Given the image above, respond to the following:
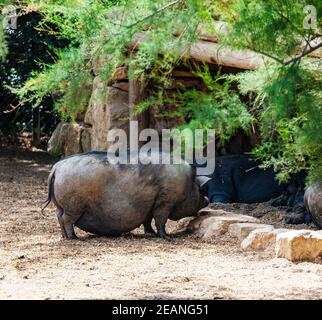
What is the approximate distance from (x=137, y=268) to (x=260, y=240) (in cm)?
111

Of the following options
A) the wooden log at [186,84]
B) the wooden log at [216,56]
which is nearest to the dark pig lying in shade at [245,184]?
the wooden log at [186,84]

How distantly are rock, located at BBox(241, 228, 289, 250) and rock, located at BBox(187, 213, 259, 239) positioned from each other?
42 centimetres

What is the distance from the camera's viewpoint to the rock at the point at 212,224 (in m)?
6.39

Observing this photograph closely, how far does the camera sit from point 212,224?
6469 millimetres

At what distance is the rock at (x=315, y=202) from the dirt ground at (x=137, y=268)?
591 millimetres

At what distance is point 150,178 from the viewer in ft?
21.1

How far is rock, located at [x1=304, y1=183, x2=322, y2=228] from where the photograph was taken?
675cm

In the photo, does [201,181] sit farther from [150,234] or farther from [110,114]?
[110,114]

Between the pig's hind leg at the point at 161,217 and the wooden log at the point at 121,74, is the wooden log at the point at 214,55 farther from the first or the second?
the pig's hind leg at the point at 161,217

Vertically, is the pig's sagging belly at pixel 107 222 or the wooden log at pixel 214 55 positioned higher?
the wooden log at pixel 214 55

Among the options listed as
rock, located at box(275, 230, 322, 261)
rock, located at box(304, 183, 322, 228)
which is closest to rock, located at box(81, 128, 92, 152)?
rock, located at box(304, 183, 322, 228)

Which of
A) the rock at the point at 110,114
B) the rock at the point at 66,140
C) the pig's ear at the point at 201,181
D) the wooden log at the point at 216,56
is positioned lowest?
the pig's ear at the point at 201,181

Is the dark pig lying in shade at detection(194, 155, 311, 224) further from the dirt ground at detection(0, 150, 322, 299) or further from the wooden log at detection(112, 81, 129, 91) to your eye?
the wooden log at detection(112, 81, 129, 91)

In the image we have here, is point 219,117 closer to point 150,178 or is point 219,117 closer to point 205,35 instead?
point 150,178
